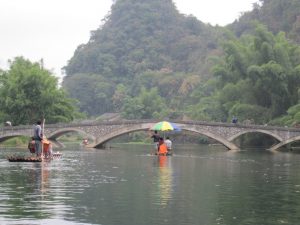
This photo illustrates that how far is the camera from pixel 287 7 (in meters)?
116

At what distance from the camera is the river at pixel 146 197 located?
18.7 meters

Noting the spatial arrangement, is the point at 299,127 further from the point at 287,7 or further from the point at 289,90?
the point at 287,7

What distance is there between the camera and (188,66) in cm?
14688

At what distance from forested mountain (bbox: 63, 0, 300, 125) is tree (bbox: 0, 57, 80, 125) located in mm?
17891

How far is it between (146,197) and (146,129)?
164 feet

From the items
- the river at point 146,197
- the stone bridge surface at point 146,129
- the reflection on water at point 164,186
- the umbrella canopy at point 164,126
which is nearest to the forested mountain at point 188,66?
the stone bridge surface at point 146,129

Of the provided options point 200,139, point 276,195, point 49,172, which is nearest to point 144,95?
point 200,139

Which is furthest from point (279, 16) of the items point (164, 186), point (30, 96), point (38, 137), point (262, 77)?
point (164, 186)

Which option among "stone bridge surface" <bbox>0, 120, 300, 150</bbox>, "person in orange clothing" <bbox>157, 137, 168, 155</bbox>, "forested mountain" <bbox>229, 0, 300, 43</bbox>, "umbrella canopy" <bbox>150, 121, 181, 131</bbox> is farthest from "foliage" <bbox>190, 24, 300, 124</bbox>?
"person in orange clothing" <bbox>157, 137, 168, 155</bbox>

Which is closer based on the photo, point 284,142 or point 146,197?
point 146,197

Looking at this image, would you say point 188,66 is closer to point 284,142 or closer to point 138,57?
point 138,57

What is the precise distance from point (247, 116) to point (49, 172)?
164 feet

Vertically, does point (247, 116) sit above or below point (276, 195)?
above

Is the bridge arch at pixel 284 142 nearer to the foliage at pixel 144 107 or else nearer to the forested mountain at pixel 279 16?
the forested mountain at pixel 279 16
